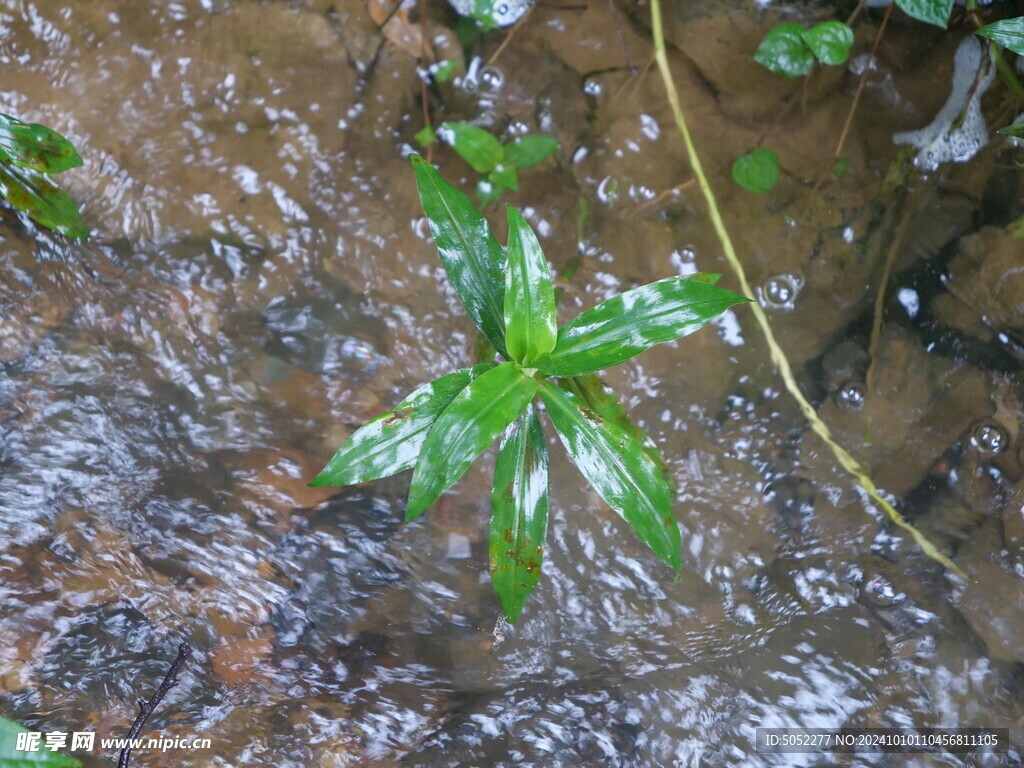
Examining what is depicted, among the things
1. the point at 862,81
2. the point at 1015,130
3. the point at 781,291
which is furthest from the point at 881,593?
the point at 862,81

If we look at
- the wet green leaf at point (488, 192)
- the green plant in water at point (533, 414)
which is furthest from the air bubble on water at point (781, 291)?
the wet green leaf at point (488, 192)

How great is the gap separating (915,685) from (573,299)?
131cm

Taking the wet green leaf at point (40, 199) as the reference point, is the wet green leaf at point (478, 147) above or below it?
above

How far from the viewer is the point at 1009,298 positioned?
197 centimetres

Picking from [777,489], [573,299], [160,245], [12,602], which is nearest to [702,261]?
[573,299]

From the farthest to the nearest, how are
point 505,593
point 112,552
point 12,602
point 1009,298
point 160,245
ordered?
point 160,245
point 1009,298
point 112,552
point 12,602
point 505,593

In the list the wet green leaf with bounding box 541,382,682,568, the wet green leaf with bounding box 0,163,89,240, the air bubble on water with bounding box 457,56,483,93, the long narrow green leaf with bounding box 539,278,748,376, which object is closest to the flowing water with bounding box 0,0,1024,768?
the air bubble on water with bounding box 457,56,483,93

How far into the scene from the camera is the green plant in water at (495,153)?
214cm

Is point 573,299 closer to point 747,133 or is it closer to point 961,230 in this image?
point 747,133

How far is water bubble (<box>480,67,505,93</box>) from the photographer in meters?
2.30

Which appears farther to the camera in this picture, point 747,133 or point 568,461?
point 747,133

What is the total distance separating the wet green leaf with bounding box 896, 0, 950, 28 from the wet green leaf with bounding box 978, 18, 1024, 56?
185 millimetres

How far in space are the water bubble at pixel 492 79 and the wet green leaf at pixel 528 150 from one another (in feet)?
0.83

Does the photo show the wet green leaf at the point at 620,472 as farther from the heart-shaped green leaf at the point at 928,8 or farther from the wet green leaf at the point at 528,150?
the heart-shaped green leaf at the point at 928,8
